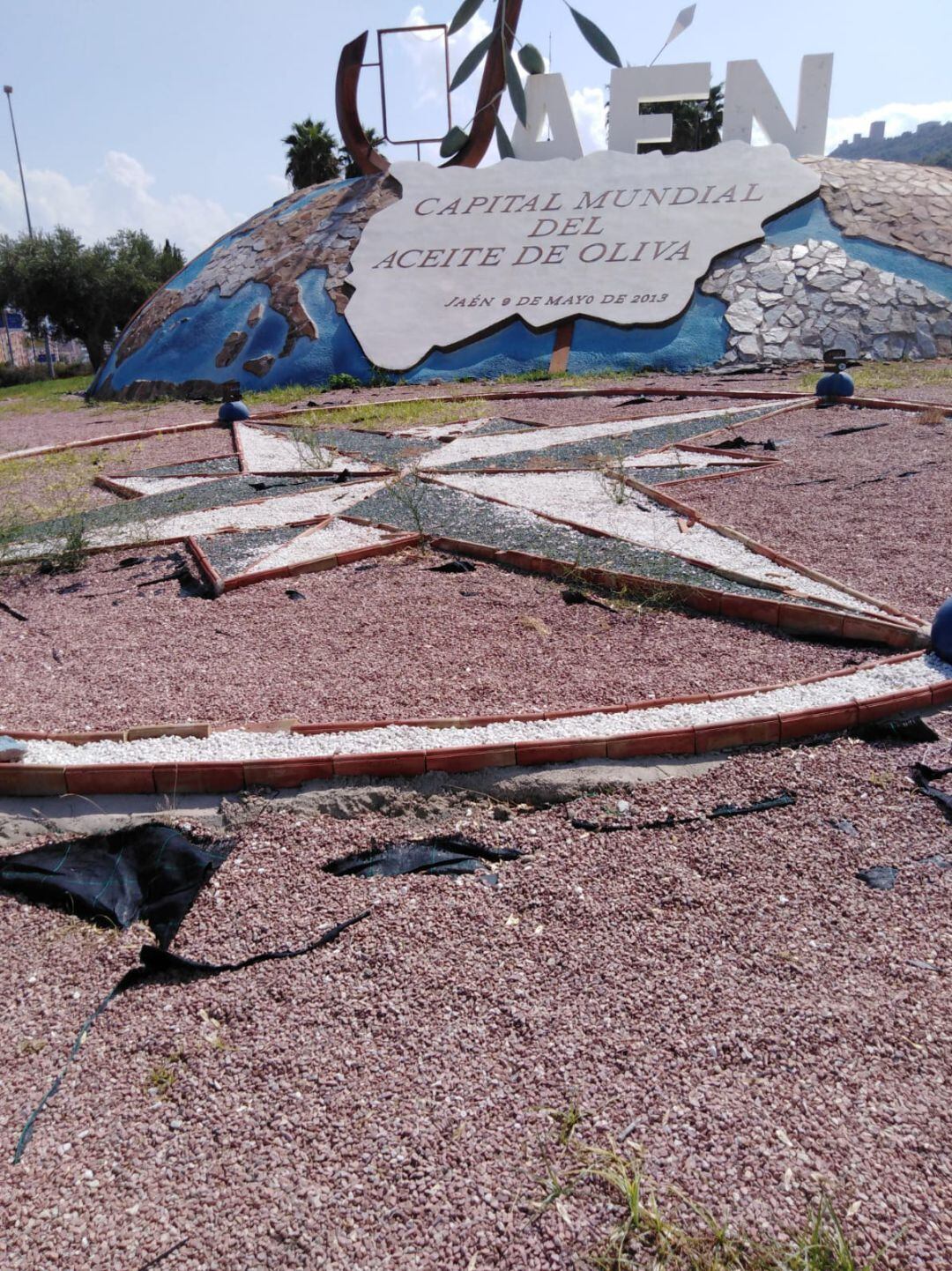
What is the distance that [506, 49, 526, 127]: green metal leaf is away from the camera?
18.4 metres

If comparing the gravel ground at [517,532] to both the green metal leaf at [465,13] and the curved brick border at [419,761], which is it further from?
the green metal leaf at [465,13]

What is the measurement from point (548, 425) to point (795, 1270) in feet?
31.6

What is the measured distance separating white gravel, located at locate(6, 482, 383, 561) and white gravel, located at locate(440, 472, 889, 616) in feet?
3.23

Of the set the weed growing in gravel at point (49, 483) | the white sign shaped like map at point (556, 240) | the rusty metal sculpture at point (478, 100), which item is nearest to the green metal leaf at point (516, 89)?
the rusty metal sculpture at point (478, 100)

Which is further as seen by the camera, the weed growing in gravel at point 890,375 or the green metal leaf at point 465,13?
the green metal leaf at point 465,13

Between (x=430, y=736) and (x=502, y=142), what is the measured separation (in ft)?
59.8

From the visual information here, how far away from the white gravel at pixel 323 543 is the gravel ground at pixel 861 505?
7.51 feet

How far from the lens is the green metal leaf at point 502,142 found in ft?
61.1

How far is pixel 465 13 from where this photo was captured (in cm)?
1848

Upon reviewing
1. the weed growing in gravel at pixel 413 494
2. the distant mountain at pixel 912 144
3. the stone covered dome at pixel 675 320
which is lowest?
the weed growing in gravel at pixel 413 494

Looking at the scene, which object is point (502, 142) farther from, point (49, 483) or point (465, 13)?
point (49, 483)

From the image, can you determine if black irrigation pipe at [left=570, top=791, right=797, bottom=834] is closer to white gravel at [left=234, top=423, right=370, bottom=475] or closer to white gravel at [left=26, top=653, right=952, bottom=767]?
white gravel at [left=26, top=653, right=952, bottom=767]

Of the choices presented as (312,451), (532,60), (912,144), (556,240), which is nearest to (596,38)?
(532,60)

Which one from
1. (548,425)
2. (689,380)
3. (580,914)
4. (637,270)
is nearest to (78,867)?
(580,914)
